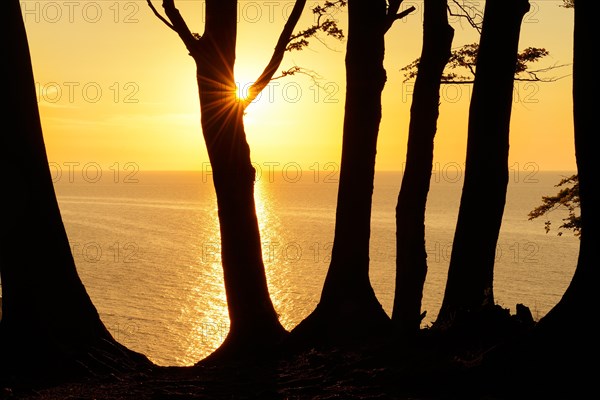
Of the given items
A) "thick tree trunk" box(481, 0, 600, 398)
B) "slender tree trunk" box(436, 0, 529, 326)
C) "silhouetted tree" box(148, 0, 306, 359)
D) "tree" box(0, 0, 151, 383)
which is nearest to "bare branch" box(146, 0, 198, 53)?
"silhouetted tree" box(148, 0, 306, 359)

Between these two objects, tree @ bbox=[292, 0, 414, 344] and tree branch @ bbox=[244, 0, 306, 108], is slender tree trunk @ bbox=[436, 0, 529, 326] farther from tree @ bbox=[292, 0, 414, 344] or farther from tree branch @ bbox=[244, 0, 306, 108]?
tree branch @ bbox=[244, 0, 306, 108]

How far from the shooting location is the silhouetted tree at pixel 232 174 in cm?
1088

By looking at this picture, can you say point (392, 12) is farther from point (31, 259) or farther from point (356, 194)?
point (31, 259)

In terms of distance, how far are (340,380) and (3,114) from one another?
17.4 feet

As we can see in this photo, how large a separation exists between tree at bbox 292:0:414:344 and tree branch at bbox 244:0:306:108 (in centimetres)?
Answer: 132

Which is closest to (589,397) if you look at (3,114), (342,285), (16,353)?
(342,285)

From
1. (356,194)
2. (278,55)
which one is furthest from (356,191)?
(278,55)

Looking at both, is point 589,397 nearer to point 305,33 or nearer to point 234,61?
point 234,61

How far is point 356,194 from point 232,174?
2.11 metres

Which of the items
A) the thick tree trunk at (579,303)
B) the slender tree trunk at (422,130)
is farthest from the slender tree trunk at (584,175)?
the slender tree trunk at (422,130)

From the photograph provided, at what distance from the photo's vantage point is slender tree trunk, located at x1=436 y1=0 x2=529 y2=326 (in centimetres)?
900

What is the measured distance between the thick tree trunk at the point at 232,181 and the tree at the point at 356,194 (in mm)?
1072

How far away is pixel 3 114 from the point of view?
8453 mm

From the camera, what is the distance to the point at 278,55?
11375mm
